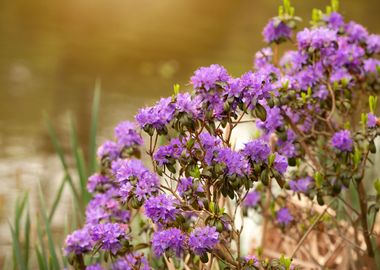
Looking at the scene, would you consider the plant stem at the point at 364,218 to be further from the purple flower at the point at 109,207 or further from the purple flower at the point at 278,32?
the purple flower at the point at 109,207

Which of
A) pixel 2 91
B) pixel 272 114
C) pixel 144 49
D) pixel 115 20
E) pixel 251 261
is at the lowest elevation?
pixel 251 261

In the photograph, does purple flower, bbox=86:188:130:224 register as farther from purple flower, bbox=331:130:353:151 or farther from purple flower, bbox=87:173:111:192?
purple flower, bbox=331:130:353:151

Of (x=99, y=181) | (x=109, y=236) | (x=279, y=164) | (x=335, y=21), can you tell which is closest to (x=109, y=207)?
(x=99, y=181)

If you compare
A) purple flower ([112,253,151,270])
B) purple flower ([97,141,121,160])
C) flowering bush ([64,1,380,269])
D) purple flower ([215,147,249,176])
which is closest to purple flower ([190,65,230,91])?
flowering bush ([64,1,380,269])

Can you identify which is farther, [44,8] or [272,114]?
[44,8]

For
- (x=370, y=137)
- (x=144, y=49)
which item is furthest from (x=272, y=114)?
(x=144, y=49)

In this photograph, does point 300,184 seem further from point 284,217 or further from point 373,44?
point 373,44

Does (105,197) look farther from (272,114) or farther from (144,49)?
(144,49)
